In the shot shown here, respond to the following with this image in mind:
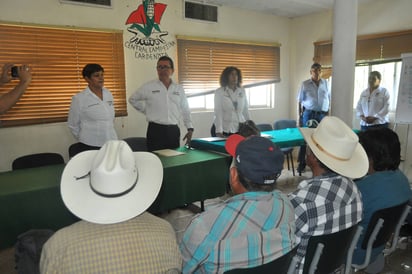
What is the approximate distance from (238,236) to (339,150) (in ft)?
2.84

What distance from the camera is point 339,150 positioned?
1.61 metres

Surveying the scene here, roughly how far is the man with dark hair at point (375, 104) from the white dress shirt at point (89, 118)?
372 cm

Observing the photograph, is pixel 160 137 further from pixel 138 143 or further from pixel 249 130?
pixel 249 130

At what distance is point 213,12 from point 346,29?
226 centimetres

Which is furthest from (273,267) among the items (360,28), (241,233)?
(360,28)

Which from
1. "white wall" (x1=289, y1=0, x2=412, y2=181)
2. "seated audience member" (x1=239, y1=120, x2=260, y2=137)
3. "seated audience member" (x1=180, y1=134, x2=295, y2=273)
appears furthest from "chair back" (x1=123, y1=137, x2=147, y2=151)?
"white wall" (x1=289, y1=0, x2=412, y2=181)

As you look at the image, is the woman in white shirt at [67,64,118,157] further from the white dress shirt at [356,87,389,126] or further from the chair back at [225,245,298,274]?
the white dress shirt at [356,87,389,126]

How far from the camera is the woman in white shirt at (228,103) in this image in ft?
13.1

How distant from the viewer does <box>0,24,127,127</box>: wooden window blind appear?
11.5 ft

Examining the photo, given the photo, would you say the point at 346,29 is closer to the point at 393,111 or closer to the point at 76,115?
the point at 393,111

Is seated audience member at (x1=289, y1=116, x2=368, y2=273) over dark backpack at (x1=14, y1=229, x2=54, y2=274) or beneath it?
over

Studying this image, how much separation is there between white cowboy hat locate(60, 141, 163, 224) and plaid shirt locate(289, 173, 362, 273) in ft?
1.94

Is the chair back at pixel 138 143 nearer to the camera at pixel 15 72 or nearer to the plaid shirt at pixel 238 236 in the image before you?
the camera at pixel 15 72

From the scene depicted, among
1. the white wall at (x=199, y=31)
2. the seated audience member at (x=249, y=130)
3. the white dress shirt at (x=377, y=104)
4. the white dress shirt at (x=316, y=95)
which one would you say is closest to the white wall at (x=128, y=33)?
the white wall at (x=199, y=31)
